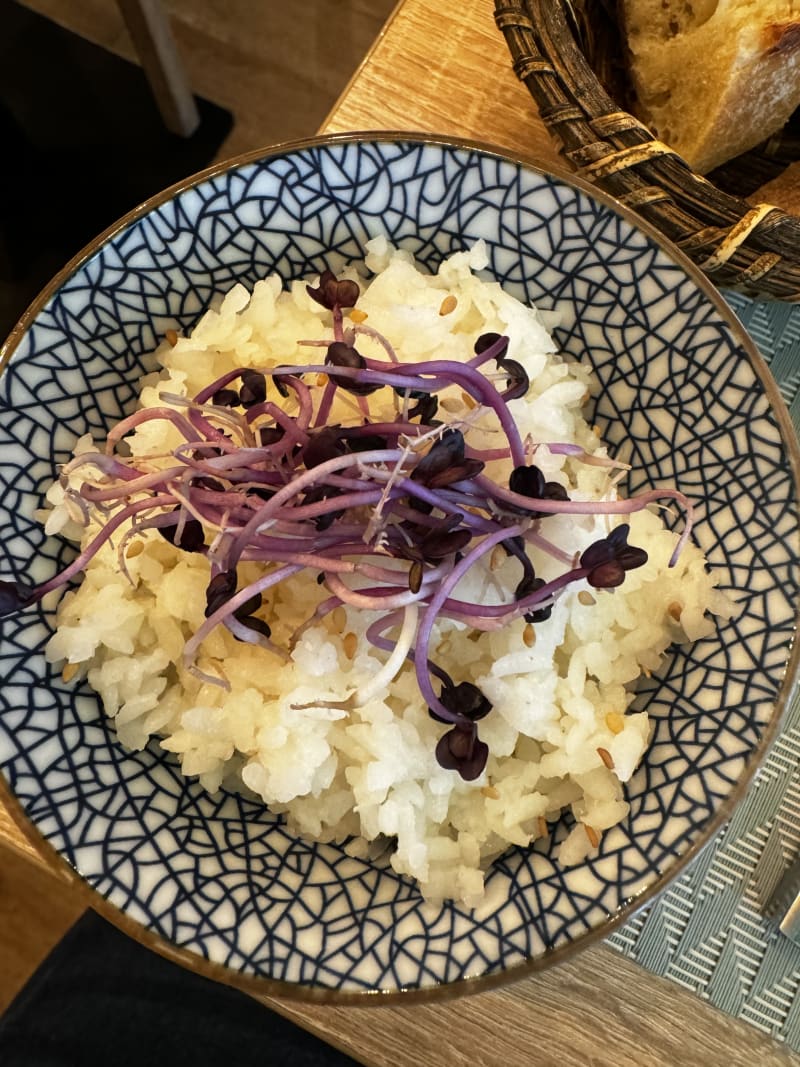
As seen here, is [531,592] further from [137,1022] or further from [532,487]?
[137,1022]

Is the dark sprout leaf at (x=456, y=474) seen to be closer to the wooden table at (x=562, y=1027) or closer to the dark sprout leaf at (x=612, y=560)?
the dark sprout leaf at (x=612, y=560)

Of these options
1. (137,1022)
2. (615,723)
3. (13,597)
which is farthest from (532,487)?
(137,1022)

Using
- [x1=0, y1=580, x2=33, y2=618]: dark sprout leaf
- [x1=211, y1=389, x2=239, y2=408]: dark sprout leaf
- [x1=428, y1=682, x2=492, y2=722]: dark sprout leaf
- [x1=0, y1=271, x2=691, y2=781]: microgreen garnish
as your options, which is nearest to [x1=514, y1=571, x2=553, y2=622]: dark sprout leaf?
[x1=0, y1=271, x2=691, y2=781]: microgreen garnish

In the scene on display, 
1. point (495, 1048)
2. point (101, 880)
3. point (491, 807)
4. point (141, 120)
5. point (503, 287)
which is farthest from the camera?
point (141, 120)

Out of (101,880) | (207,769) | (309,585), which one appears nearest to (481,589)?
(309,585)

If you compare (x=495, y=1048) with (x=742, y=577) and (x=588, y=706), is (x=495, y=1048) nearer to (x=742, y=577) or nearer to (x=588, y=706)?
(x=588, y=706)

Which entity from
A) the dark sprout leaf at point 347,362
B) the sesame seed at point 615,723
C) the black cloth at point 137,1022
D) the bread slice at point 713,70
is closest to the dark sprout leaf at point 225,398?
the dark sprout leaf at point 347,362
